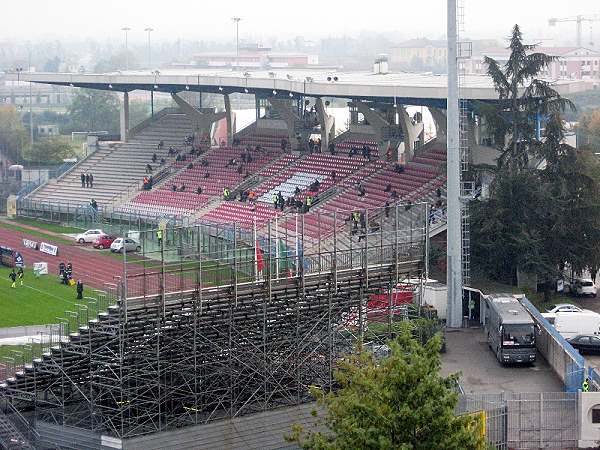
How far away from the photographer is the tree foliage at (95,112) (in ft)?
424

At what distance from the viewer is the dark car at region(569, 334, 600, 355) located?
3900cm

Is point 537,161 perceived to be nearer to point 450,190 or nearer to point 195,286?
point 450,190

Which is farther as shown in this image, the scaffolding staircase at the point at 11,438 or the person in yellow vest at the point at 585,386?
the person in yellow vest at the point at 585,386

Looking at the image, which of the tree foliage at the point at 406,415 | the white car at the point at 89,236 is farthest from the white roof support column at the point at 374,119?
the tree foliage at the point at 406,415

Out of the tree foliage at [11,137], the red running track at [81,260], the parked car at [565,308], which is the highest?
the tree foliage at [11,137]

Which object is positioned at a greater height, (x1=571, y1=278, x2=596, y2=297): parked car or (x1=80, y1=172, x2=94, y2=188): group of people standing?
(x1=80, y1=172, x2=94, y2=188): group of people standing

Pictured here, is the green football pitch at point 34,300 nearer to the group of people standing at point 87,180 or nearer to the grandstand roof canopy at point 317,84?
the grandstand roof canopy at point 317,84

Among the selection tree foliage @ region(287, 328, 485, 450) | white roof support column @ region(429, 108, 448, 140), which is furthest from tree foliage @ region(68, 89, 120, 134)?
tree foliage @ region(287, 328, 485, 450)

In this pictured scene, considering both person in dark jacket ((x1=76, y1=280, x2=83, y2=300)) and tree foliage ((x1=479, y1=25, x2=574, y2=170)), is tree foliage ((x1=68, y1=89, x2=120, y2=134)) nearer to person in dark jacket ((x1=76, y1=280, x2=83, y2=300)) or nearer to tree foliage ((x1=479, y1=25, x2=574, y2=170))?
person in dark jacket ((x1=76, y1=280, x2=83, y2=300))

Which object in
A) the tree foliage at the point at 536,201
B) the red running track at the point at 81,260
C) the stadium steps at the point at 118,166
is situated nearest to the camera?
the tree foliage at the point at 536,201

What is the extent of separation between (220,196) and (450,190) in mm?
24860

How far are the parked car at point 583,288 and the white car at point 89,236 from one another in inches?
885

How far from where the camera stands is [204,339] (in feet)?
99.6

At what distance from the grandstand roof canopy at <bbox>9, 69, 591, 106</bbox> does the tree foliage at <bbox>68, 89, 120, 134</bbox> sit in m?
46.8
